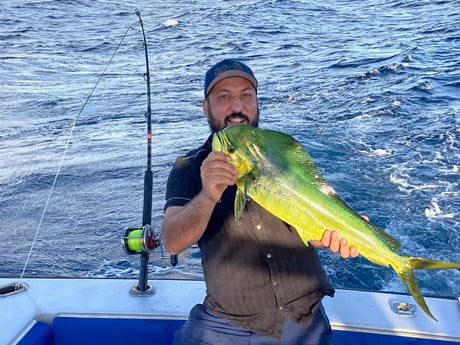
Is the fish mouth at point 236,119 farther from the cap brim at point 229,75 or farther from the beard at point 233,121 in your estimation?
the cap brim at point 229,75

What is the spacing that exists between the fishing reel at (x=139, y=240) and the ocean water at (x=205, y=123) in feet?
2.06

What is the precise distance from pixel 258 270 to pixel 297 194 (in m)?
0.48

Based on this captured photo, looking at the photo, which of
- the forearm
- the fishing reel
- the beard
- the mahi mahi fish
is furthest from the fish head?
the fishing reel

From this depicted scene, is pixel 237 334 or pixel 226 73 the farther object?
pixel 226 73

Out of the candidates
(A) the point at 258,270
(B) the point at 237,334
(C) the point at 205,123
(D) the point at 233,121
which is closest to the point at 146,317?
(B) the point at 237,334

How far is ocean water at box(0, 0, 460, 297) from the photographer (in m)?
5.07

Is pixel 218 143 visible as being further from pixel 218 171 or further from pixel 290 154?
pixel 290 154

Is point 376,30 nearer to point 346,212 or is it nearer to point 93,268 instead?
point 93,268

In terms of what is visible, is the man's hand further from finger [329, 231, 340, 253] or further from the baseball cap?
the baseball cap

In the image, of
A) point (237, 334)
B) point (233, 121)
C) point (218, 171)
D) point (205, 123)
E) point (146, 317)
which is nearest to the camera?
point (218, 171)

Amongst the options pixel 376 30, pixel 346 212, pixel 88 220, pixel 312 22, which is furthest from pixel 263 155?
pixel 312 22

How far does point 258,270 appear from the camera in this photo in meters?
2.23

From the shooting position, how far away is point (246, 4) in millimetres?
17328

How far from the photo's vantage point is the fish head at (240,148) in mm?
1854
